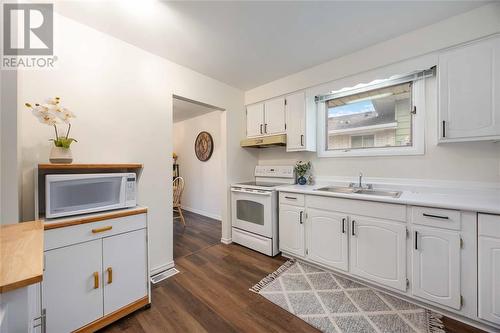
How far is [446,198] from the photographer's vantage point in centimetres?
165

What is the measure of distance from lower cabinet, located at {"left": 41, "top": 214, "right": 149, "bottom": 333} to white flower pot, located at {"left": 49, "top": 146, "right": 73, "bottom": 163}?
1.67 feet

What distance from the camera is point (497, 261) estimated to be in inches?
51.8

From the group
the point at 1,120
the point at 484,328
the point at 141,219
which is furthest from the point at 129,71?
the point at 484,328

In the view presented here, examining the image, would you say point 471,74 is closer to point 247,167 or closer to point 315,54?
point 315,54

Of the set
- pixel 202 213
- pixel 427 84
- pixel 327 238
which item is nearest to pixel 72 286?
pixel 327 238

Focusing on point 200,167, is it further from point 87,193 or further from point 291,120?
point 87,193

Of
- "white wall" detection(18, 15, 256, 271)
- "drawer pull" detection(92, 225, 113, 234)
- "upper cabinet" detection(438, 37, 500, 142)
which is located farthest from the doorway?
"upper cabinet" detection(438, 37, 500, 142)

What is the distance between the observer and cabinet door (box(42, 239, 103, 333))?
1.23 meters

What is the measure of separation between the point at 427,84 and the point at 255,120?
208cm

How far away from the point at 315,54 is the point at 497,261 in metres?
2.31

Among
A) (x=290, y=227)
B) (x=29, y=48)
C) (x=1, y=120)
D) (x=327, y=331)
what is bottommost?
(x=327, y=331)

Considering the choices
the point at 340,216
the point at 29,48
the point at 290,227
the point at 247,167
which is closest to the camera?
the point at 29,48

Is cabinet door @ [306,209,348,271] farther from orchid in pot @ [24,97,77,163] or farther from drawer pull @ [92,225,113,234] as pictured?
orchid in pot @ [24,97,77,163]

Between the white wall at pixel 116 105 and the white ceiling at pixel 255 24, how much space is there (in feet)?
0.54
